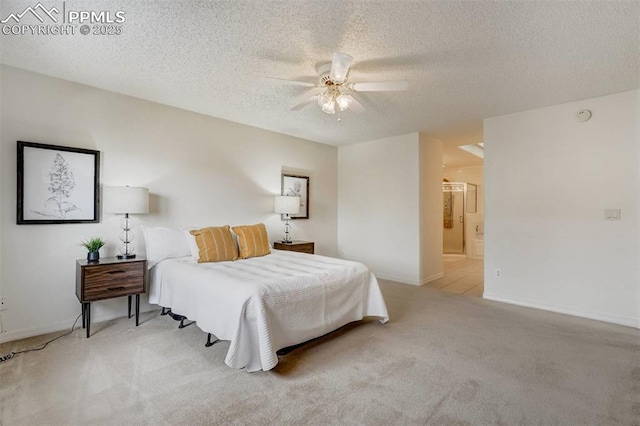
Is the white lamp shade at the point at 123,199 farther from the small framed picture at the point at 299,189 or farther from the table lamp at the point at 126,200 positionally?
the small framed picture at the point at 299,189

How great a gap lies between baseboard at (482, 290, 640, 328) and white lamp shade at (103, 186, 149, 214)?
444cm

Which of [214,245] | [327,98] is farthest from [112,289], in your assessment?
[327,98]

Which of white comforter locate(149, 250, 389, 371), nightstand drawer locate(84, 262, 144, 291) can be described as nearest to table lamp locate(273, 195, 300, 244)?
white comforter locate(149, 250, 389, 371)

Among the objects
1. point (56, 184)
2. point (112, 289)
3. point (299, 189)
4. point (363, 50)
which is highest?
point (363, 50)

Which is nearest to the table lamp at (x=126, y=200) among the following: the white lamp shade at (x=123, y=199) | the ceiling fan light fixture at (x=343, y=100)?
the white lamp shade at (x=123, y=199)

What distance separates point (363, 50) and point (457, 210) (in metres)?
7.21

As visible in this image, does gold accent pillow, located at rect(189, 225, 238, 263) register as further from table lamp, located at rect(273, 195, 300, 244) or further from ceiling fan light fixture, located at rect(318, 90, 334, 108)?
ceiling fan light fixture, located at rect(318, 90, 334, 108)

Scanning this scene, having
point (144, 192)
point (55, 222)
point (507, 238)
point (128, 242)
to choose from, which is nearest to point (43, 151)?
point (55, 222)

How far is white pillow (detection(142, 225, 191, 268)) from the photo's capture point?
10.9ft

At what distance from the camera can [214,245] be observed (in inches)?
133

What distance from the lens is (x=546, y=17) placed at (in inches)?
79.2

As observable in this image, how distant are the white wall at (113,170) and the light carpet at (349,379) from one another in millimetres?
447

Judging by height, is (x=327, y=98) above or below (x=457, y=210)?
above

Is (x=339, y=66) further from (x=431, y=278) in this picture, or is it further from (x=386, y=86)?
(x=431, y=278)
